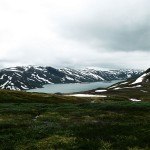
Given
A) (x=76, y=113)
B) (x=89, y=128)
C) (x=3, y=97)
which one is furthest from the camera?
(x=3, y=97)

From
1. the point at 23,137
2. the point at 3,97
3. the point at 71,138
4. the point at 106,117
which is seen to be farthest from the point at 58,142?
the point at 3,97

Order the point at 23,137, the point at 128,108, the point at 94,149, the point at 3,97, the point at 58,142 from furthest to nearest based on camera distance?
the point at 3,97 → the point at 128,108 → the point at 23,137 → the point at 58,142 → the point at 94,149

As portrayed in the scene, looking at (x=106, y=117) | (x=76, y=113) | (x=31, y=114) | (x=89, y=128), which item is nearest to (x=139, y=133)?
(x=89, y=128)

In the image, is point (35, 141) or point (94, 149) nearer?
point (94, 149)

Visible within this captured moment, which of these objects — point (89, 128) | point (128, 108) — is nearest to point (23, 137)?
point (89, 128)

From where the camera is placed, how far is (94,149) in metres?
24.9

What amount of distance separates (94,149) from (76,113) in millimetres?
25469

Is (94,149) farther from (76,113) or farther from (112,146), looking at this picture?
(76,113)

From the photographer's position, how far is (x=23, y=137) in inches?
1202

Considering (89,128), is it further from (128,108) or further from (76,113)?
(128,108)

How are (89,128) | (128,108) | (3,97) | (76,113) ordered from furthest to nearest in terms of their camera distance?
(3,97) < (128,108) < (76,113) < (89,128)

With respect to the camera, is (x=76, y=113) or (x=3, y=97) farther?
(x=3, y=97)

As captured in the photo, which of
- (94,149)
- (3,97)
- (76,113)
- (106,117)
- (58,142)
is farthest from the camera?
(3,97)

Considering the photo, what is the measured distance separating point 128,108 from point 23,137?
2972cm
